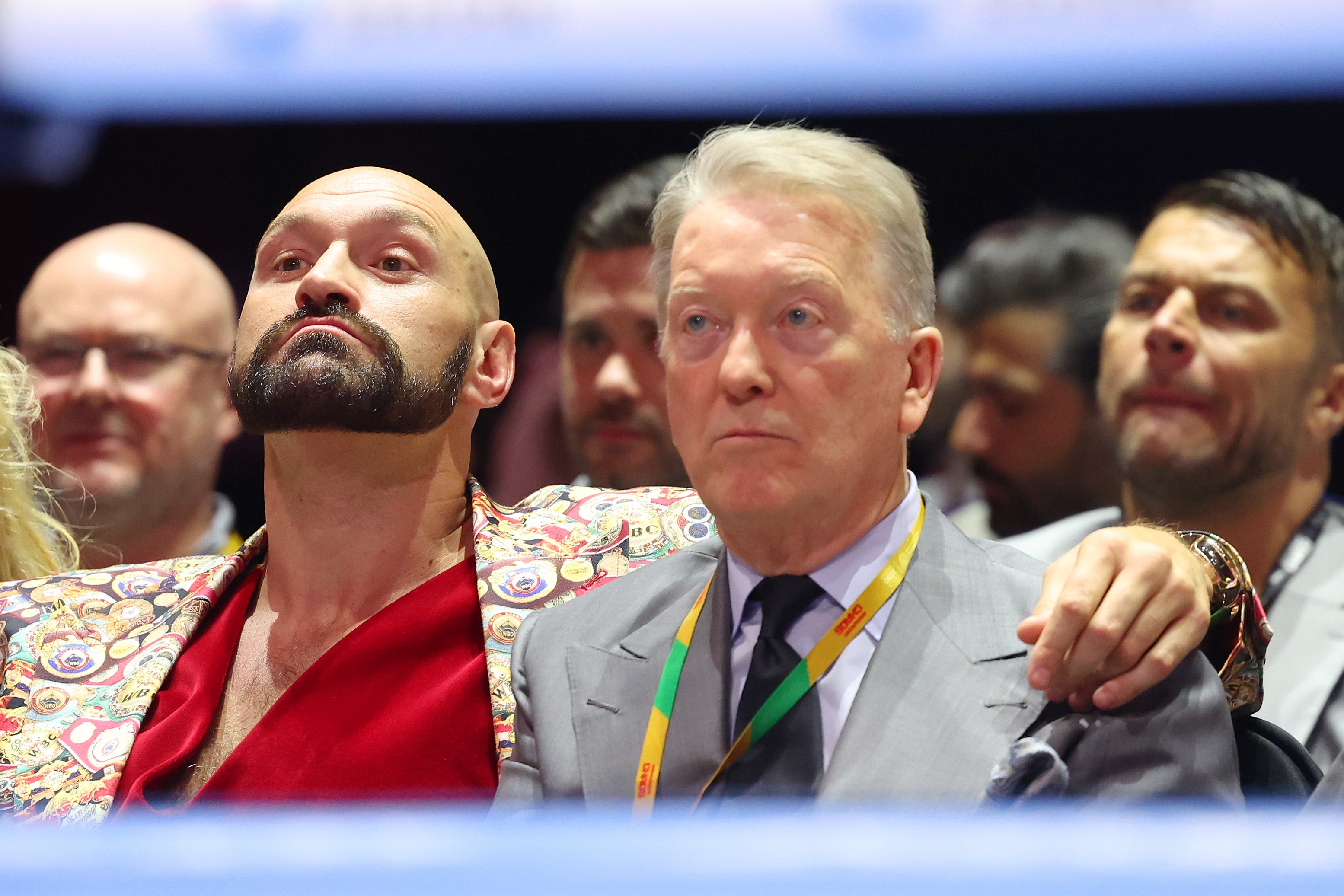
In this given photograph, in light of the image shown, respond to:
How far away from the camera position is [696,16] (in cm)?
245

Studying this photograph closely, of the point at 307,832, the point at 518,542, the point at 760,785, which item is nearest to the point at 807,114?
the point at 518,542

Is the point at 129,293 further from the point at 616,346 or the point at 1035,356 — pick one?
the point at 1035,356

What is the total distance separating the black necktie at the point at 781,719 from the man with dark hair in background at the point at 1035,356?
1.53 meters

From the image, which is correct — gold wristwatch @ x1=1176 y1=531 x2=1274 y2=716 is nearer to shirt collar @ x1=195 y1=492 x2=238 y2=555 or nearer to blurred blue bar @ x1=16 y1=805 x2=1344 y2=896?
blurred blue bar @ x1=16 y1=805 x2=1344 y2=896

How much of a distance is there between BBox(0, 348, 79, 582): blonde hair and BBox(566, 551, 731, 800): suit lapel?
965mm

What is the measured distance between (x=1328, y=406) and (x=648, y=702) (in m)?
1.46

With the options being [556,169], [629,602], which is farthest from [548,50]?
[629,602]

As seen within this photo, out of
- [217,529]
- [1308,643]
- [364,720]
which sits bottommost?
[217,529]

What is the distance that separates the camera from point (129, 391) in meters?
2.23

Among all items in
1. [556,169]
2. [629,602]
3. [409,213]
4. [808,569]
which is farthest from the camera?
[556,169]

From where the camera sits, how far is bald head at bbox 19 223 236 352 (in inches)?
88.6

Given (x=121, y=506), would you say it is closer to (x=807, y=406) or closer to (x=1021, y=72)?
(x=807, y=406)

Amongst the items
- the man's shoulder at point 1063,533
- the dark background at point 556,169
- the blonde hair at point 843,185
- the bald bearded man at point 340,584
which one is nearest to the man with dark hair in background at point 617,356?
the dark background at point 556,169

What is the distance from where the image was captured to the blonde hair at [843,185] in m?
1.34
